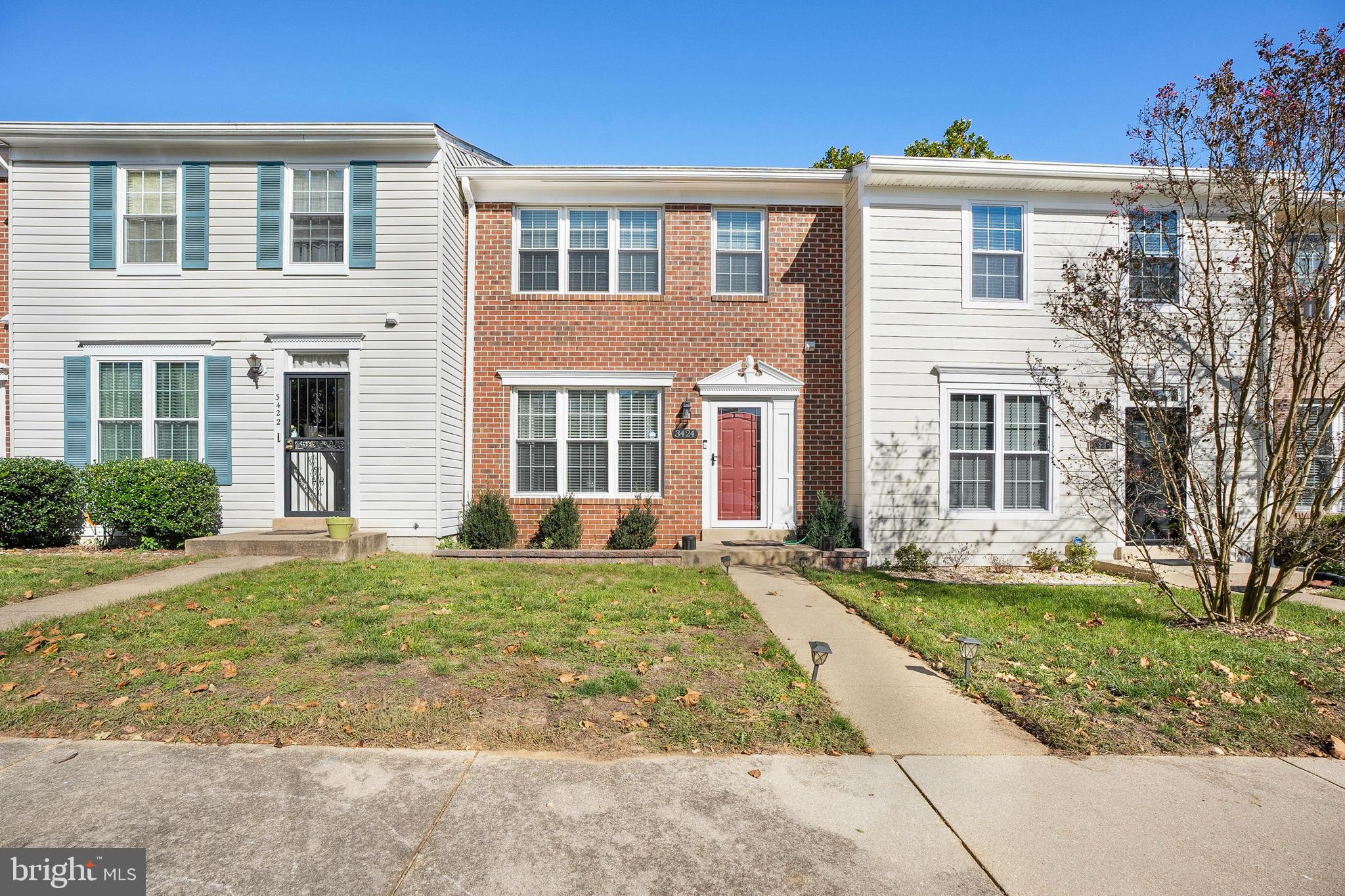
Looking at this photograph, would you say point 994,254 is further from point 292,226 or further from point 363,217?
point 292,226

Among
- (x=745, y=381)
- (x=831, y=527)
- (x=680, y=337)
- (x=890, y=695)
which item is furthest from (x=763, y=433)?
(x=890, y=695)

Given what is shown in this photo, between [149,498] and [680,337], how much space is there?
305 inches

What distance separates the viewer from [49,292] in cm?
1022

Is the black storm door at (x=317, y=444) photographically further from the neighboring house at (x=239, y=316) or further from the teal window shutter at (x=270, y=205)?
the teal window shutter at (x=270, y=205)

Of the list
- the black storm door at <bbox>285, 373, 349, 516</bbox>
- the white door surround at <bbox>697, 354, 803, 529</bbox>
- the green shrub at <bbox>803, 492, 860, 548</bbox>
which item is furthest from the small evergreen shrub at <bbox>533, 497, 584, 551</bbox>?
the green shrub at <bbox>803, 492, 860, 548</bbox>

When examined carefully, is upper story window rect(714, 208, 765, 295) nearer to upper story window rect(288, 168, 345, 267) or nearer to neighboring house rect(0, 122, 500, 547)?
neighboring house rect(0, 122, 500, 547)

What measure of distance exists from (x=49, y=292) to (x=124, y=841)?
11.0 meters

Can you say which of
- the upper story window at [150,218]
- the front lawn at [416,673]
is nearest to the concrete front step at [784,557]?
the front lawn at [416,673]

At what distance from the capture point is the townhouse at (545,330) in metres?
10.2

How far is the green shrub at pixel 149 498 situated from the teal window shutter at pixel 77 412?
2.12 feet

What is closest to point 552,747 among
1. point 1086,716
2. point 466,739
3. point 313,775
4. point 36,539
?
point 466,739

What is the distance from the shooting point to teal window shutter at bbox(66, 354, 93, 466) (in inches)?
397

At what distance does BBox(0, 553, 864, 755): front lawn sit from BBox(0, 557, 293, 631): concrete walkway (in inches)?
11.3

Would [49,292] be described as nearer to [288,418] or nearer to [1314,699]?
[288,418]
